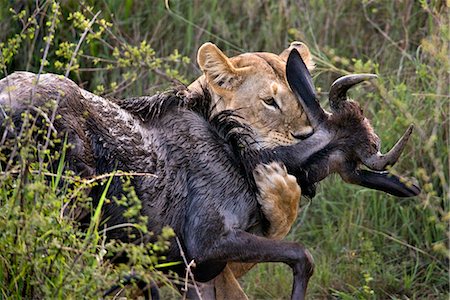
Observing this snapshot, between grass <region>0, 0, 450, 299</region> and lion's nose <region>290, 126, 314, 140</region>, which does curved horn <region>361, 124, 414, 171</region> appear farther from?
grass <region>0, 0, 450, 299</region>

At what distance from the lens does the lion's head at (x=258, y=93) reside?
5898mm

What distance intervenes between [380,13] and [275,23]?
2.62 ft

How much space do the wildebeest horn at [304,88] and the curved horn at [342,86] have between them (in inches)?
3.3

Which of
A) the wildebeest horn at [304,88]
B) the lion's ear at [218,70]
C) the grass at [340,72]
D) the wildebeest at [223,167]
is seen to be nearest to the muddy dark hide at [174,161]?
the wildebeest at [223,167]

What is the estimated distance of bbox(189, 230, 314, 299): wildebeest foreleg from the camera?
559 centimetres

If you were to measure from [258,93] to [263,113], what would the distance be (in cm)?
13

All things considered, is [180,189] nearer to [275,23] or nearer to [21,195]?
[21,195]

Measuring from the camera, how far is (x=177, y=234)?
5734 millimetres

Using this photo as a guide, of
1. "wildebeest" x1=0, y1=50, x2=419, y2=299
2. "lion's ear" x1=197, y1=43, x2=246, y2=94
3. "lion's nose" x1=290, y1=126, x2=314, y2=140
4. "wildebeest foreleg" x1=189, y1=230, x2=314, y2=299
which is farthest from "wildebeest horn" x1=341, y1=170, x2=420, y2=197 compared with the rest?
"lion's ear" x1=197, y1=43, x2=246, y2=94

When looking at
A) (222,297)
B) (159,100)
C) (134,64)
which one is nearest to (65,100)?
(159,100)

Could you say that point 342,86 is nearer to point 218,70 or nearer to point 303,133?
point 303,133

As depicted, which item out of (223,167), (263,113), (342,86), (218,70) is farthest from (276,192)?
(218,70)

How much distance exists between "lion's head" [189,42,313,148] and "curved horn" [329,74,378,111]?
0.20 metres

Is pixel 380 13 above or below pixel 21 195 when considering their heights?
below
